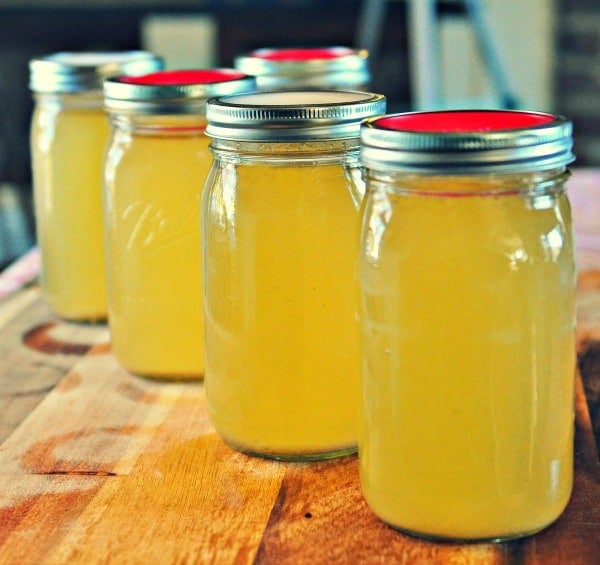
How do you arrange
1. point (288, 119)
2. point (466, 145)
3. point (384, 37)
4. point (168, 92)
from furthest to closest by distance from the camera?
point (384, 37) → point (168, 92) → point (288, 119) → point (466, 145)

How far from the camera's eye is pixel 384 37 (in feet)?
10.4

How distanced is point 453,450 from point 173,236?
0.38 m

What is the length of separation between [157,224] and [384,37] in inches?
93.7

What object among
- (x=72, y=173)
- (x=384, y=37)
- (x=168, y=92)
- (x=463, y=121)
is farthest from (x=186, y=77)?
(x=384, y=37)

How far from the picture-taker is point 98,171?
3.57 feet

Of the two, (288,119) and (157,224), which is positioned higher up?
(288,119)

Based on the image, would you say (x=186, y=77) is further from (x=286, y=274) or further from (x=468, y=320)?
(x=468, y=320)

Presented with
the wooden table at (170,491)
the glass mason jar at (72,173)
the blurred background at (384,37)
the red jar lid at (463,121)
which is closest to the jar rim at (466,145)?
the red jar lid at (463,121)

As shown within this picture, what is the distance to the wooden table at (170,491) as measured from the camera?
63 cm

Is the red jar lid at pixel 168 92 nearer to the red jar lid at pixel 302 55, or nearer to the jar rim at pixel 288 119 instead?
the jar rim at pixel 288 119

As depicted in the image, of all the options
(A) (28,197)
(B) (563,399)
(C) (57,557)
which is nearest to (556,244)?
(B) (563,399)

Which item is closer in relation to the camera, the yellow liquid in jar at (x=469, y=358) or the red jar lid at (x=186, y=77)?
the yellow liquid in jar at (x=469, y=358)

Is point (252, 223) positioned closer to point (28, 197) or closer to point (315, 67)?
point (315, 67)

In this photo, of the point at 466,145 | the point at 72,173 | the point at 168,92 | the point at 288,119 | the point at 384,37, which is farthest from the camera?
the point at 384,37
